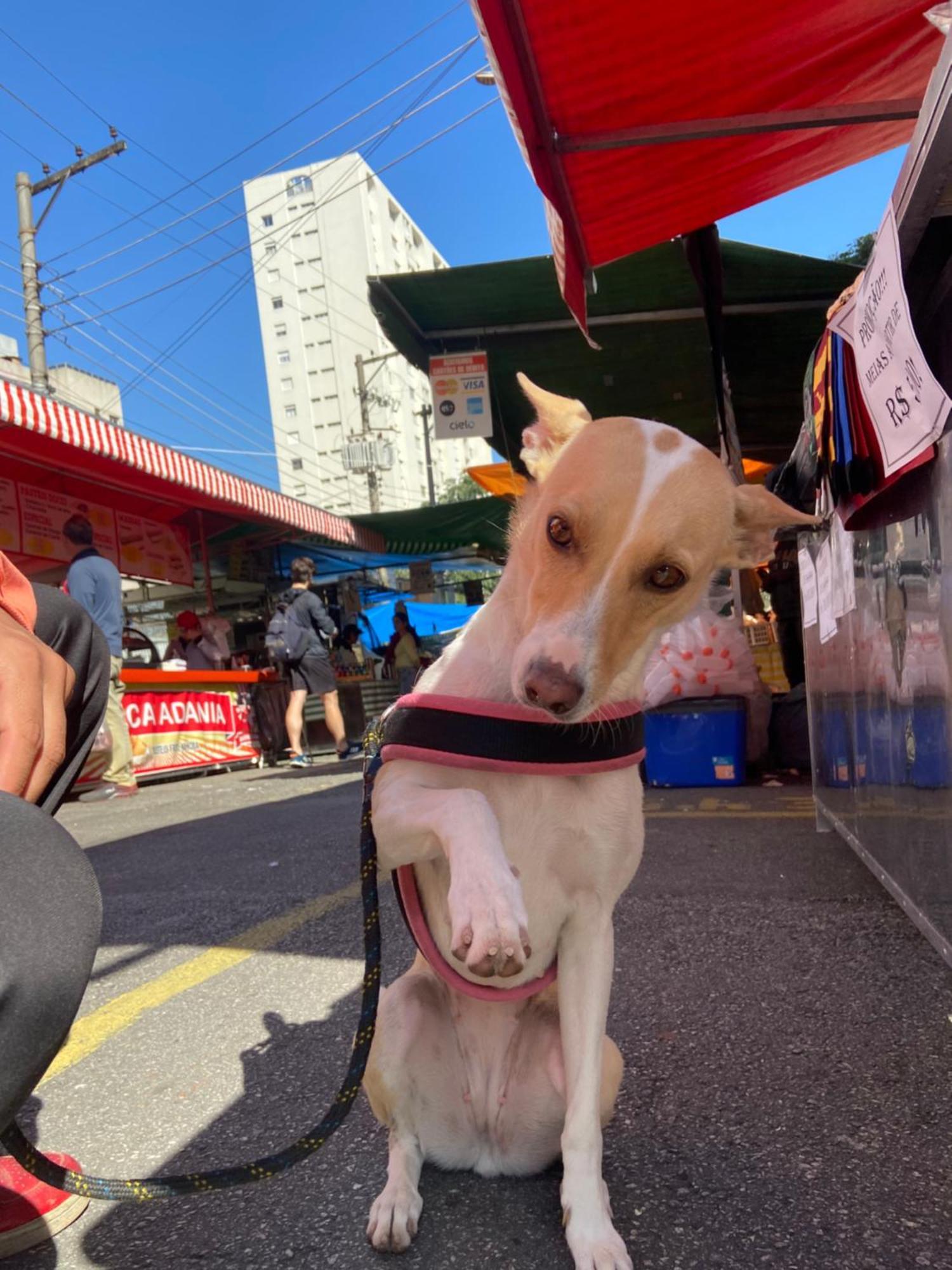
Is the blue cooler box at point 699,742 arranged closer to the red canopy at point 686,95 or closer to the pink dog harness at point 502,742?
the red canopy at point 686,95

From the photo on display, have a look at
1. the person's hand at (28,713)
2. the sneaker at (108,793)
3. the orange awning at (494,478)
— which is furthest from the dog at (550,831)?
the orange awning at (494,478)

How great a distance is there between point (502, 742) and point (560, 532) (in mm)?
420

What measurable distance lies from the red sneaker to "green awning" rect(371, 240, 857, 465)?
5488mm

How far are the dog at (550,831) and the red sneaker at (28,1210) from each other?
0.59m

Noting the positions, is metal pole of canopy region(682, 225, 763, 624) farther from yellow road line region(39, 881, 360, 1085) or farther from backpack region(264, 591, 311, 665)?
backpack region(264, 591, 311, 665)

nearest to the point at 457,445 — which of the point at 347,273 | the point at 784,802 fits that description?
the point at 347,273

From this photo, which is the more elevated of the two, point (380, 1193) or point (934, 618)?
point (934, 618)

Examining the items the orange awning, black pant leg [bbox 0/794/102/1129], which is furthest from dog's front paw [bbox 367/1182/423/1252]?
the orange awning

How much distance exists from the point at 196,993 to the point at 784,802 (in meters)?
3.45

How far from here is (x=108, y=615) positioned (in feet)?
22.7

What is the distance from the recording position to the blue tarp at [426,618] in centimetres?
1512

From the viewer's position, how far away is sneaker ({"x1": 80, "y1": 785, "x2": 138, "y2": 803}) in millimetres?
7527

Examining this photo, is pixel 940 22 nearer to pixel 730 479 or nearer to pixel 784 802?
pixel 730 479

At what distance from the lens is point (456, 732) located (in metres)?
1.46
